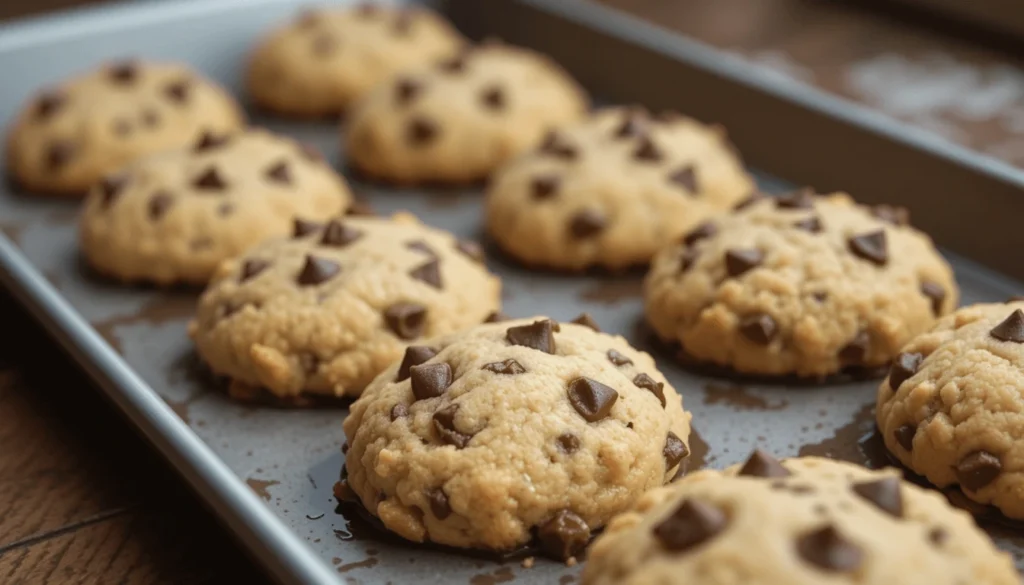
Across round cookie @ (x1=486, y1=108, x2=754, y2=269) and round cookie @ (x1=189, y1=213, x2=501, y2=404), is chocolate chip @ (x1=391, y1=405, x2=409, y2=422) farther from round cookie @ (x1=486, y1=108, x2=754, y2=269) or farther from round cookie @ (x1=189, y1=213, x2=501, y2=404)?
round cookie @ (x1=486, y1=108, x2=754, y2=269)

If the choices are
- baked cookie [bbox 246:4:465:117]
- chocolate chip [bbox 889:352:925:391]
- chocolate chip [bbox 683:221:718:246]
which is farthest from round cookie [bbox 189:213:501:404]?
baked cookie [bbox 246:4:465:117]

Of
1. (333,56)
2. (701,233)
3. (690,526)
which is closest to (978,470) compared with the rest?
(690,526)

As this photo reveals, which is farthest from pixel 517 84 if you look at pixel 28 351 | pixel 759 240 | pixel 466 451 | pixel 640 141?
pixel 466 451

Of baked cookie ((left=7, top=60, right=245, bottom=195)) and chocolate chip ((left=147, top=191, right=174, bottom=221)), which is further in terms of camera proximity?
baked cookie ((left=7, top=60, right=245, bottom=195))

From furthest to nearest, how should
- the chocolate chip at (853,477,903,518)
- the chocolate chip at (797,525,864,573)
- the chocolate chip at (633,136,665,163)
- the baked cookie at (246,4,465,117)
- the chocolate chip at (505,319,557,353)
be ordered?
the baked cookie at (246,4,465,117), the chocolate chip at (633,136,665,163), the chocolate chip at (505,319,557,353), the chocolate chip at (853,477,903,518), the chocolate chip at (797,525,864,573)

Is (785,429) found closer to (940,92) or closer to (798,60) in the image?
(940,92)

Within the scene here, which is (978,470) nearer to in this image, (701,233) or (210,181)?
(701,233)
